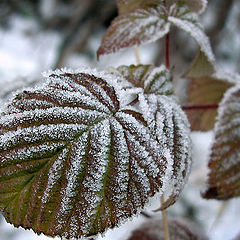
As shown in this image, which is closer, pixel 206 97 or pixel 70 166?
pixel 70 166

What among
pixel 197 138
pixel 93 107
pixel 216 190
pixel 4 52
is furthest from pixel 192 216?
pixel 4 52

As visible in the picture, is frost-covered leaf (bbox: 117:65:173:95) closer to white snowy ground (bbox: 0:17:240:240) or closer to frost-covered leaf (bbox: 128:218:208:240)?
frost-covered leaf (bbox: 128:218:208:240)

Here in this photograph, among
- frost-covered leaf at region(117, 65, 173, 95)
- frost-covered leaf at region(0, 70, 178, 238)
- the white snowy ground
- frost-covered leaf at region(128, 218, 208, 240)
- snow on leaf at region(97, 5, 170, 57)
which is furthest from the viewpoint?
the white snowy ground

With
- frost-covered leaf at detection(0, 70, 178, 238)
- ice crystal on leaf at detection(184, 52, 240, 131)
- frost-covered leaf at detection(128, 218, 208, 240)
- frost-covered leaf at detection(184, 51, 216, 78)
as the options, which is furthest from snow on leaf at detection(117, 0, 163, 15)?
frost-covered leaf at detection(128, 218, 208, 240)

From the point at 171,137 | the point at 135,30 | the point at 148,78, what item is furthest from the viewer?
the point at 135,30

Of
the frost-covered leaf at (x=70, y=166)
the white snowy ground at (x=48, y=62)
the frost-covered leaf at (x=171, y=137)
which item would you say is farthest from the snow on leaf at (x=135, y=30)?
the white snowy ground at (x=48, y=62)

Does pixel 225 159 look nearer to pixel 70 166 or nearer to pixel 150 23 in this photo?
pixel 150 23

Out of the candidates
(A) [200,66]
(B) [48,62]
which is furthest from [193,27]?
(B) [48,62]

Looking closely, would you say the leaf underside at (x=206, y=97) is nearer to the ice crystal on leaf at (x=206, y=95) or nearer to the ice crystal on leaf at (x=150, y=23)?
the ice crystal on leaf at (x=206, y=95)
